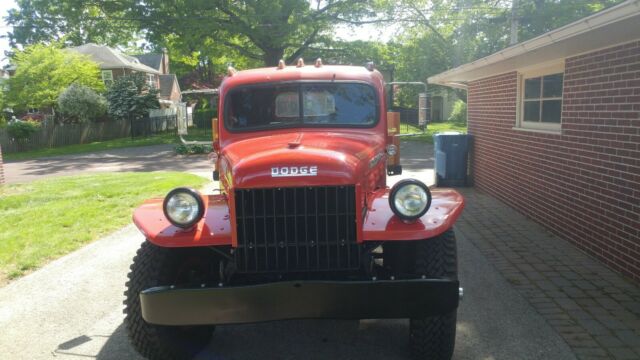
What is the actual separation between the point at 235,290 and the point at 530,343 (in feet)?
7.13

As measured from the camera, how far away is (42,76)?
3069 cm

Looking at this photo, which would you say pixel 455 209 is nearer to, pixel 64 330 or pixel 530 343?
pixel 530 343

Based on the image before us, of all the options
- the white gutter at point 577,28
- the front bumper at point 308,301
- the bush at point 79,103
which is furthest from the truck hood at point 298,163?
the bush at point 79,103

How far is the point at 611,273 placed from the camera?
5.33m

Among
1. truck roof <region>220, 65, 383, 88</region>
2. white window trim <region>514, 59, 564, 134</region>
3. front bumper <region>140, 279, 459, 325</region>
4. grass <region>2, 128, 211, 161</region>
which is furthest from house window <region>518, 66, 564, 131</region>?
grass <region>2, 128, 211, 161</region>

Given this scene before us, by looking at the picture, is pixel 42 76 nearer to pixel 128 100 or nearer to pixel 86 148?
pixel 128 100

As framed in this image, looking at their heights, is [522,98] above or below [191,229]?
above

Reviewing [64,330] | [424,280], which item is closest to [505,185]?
[424,280]

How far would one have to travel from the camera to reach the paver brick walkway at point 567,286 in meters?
3.88

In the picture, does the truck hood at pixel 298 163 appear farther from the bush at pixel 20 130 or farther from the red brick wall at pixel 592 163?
the bush at pixel 20 130

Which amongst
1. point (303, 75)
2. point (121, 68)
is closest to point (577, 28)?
point (303, 75)

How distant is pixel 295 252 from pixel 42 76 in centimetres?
3210

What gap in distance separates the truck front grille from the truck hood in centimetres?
6

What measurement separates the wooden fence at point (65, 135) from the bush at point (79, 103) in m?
0.76
